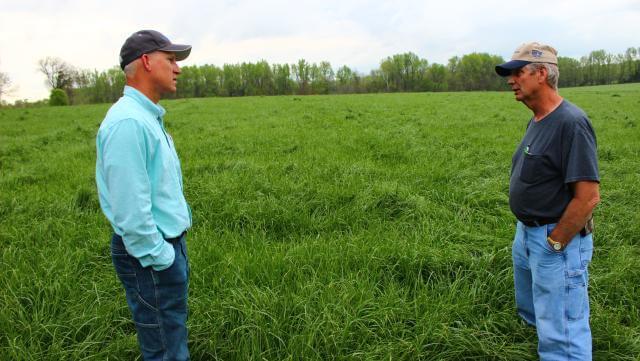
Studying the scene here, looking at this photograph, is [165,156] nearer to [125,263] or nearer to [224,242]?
[125,263]

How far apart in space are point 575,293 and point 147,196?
254 centimetres

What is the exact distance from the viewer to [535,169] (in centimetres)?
245

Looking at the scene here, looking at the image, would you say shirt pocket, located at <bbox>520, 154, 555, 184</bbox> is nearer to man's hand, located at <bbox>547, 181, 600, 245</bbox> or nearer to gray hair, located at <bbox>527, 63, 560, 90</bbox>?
man's hand, located at <bbox>547, 181, 600, 245</bbox>

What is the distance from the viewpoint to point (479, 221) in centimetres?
501

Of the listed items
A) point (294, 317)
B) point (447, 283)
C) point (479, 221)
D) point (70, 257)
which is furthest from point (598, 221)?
point (70, 257)

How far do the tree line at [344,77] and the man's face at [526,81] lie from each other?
3010 inches

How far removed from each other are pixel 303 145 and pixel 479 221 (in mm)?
5502

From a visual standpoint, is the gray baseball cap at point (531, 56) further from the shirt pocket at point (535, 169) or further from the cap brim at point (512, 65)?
the shirt pocket at point (535, 169)

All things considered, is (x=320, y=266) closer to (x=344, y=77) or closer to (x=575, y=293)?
(x=575, y=293)

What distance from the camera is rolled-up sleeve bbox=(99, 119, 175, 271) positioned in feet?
6.41

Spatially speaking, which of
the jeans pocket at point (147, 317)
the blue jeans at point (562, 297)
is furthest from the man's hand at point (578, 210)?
the jeans pocket at point (147, 317)

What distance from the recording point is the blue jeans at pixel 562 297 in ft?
7.67

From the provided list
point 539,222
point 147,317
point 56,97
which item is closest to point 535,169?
point 539,222

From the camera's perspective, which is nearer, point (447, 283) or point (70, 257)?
point (447, 283)
